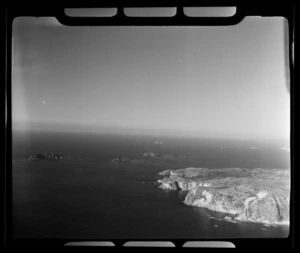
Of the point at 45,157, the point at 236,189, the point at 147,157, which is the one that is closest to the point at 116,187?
the point at 147,157

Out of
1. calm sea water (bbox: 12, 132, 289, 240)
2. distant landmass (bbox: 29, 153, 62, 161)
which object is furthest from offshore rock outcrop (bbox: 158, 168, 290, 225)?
distant landmass (bbox: 29, 153, 62, 161)

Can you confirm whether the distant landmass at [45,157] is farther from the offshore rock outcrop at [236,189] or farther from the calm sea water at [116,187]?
the offshore rock outcrop at [236,189]

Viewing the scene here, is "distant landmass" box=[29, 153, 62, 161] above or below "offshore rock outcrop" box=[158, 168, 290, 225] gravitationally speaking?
above

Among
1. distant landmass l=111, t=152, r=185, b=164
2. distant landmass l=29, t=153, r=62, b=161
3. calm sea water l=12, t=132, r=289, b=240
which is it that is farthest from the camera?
distant landmass l=111, t=152, r=185, b=164

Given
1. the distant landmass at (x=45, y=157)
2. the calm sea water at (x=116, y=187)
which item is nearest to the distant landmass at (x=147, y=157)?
the calm sea water at (x=116, y=187)

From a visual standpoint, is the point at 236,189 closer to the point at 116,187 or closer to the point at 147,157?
the point at 147,157

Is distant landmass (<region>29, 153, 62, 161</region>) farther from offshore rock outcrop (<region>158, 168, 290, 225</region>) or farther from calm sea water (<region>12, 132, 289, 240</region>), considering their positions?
offshore rock outcrop (<region>158, 168, 290, 225</region>)
